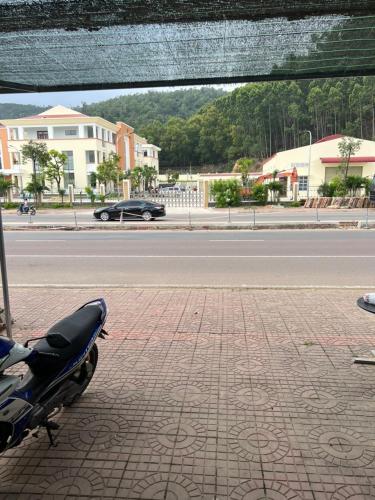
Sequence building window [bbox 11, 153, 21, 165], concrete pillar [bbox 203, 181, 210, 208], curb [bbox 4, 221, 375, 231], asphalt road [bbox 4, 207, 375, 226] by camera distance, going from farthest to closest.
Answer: building window [bbox 11, 153, 21, 165] → concrete pillar [bbox 203, 181, 210, 208] → asphalt road [bbox 4, 207, 375, 226] → curb [bbox 4, 221, 375, 231]

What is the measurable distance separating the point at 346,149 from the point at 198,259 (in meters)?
32.5

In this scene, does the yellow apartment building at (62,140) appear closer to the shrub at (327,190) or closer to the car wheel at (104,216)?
the shrub at (327,190)

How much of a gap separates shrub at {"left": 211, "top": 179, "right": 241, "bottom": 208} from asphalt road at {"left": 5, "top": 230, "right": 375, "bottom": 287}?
55.9 ft

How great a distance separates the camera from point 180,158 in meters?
108

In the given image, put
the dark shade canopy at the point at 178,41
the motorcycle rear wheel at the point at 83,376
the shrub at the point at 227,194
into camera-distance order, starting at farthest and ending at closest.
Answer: the shrub at the point at 227,194 < the motorcycle rear wheel at the point at 83,376 < the dark shade canopy at the point at 178,41

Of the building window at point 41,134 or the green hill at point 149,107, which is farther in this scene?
the green hill at point 149,107

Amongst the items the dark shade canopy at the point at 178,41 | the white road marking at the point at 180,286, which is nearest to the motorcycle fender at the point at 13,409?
the dark shade canopy at the point at 178,41

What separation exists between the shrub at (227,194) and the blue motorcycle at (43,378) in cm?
3039

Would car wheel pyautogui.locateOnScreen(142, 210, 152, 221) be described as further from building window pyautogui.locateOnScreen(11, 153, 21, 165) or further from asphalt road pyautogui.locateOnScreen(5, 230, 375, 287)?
building window pyautogui.locateOnScreen(11, 153, 21, 165)

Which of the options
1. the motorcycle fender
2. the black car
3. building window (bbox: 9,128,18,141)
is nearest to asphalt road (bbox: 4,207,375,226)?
the black car

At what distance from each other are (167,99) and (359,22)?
139 m

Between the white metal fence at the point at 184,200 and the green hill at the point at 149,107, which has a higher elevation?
the green hill at the point at 149,107

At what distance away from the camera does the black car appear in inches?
922

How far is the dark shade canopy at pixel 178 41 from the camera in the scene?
2994mm
